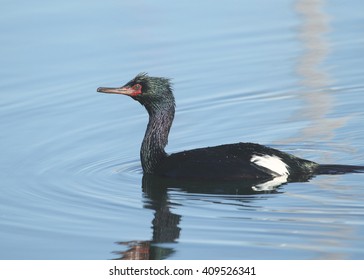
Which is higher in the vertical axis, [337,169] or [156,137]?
[156,137]

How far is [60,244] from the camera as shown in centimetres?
941

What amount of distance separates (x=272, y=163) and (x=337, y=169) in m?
0.63

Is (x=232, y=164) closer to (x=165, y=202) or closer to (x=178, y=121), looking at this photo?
(x=165, y=202)

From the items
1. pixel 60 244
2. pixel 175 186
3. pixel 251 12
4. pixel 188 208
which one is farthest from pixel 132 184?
pixel 251 12

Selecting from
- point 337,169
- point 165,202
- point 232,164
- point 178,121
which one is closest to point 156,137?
point 232,164

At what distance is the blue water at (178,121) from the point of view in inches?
374

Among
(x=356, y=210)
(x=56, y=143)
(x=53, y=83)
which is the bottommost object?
(x=356, y=210)

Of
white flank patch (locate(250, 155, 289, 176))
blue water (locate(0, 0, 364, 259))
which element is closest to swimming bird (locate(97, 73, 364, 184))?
white flank patch (locate(250, 155, 289, 176))

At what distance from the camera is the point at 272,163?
11078 mm

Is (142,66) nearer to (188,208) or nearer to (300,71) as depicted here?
(300,71)

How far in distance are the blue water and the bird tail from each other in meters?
0.14

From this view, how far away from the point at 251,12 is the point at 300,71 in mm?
2321

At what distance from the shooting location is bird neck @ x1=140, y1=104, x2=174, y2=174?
38.0 ft

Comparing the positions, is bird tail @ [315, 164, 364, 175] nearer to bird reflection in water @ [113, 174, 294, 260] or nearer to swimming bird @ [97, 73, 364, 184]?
swimming bird @ [97, 73, 364, 184]
